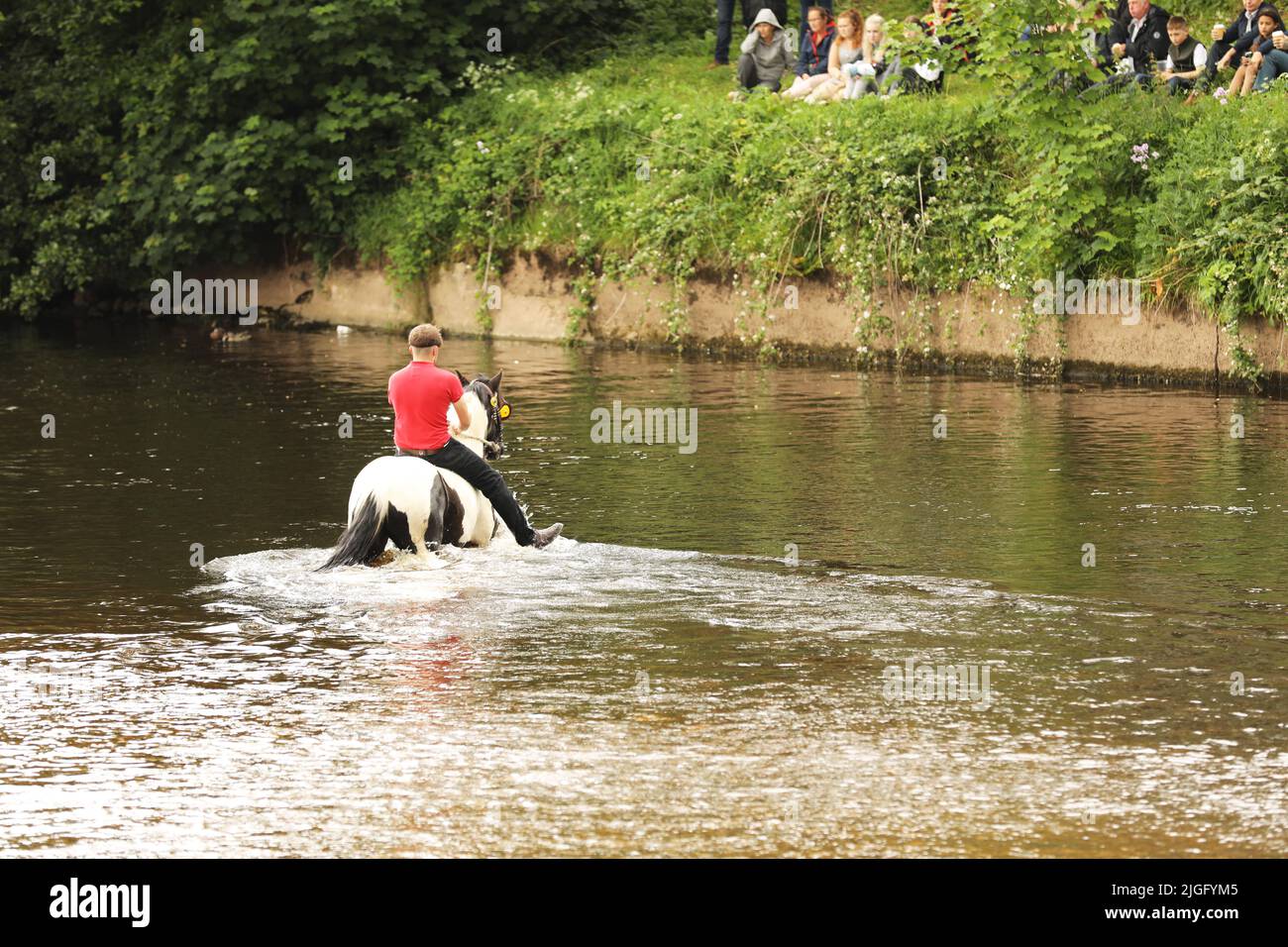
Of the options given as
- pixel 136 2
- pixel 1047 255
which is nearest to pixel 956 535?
pixel 1047 255

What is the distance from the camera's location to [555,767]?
7918mm

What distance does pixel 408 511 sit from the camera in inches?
472

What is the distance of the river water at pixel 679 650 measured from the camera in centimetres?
733

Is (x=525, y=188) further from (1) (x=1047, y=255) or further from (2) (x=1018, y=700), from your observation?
(2) (x=1018, y=700)

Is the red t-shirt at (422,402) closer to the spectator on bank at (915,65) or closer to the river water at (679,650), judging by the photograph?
the river water at (679,650)

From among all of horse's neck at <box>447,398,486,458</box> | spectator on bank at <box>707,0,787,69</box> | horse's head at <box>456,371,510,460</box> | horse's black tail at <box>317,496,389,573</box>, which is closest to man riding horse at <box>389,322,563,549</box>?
horse's neck at <box>447,398,486,458</box>

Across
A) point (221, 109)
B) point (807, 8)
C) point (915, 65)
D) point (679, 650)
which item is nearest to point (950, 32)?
point (915, 65)

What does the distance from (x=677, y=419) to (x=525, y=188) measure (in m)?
11.3

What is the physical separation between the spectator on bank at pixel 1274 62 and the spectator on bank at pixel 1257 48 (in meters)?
0.06

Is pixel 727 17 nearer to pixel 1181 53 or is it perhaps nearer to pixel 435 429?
pixel 1181 53

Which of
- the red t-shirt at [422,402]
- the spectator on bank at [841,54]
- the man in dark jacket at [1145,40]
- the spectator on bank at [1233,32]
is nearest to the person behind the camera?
the red t-shirt at [422,402]

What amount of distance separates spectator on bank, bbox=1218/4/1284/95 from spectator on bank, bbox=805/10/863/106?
5705mm

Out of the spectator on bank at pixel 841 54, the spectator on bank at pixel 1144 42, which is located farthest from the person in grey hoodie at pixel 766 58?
the spectator on bank at pixel 1144 42
